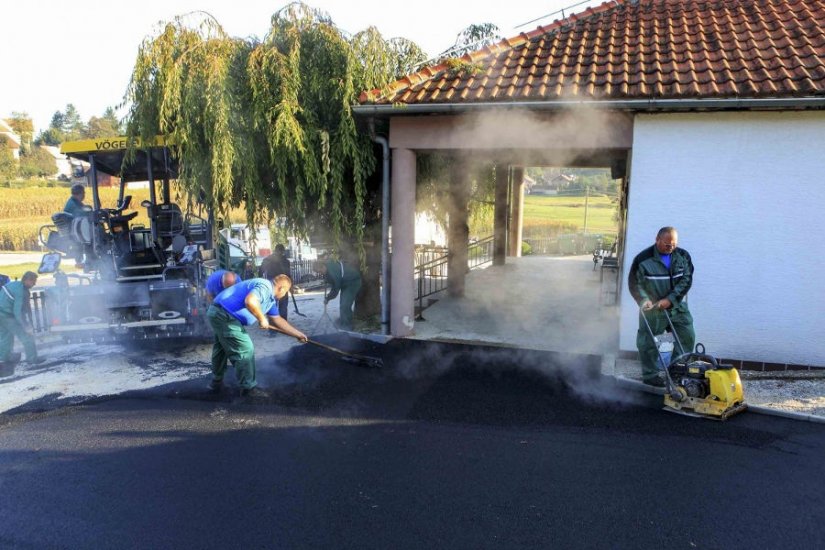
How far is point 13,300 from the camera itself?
6.75 metres

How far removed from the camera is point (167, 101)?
6805 millimetres

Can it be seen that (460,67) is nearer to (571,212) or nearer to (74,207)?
(74,207)

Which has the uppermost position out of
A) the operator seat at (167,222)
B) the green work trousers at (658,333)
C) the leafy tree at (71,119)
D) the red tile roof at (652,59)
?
the leafy tree at (71,119)

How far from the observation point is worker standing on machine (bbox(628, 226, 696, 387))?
5.34m

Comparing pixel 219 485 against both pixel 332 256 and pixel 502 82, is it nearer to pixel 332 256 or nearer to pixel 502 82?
pixel 332 256

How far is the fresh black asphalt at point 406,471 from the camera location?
3.29 meters

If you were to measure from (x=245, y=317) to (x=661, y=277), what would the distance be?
4.07 metres

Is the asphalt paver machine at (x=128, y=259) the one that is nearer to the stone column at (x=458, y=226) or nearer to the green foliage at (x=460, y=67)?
the green foliage at (x=460, y=67)

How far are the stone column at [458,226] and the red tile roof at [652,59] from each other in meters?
2.32

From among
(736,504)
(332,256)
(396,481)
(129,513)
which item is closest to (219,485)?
(129,513)

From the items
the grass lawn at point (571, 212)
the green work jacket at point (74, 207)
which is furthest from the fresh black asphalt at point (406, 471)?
the grass lawn at point (571, 212)

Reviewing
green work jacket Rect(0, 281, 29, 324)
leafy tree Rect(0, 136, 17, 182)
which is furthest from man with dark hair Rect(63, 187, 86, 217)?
leafy tree Rect(0, 136, 17, 182)

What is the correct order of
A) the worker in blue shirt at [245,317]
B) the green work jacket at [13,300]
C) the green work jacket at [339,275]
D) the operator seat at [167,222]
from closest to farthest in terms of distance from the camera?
the worker in blue shirt at [245,317] < the green work jacket at [13,300] < the operator seat at [167,222] < the green work jacket at [339,275]

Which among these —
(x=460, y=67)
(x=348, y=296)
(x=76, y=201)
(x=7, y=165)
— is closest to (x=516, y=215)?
(x=348, y=296)
